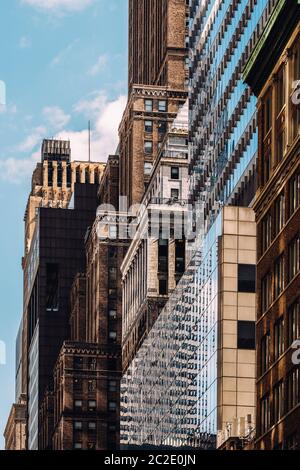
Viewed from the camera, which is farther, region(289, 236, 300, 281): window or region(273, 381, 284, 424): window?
region(273, 381, 284, 424): window

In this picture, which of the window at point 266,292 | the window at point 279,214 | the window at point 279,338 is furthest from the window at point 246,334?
the window at point 279,338

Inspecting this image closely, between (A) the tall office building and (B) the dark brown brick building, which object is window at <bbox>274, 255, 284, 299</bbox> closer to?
(B) the dark brown brick building

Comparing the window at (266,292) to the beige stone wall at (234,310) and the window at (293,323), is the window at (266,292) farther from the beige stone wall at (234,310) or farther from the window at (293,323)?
the beige stone wall at (234,310)

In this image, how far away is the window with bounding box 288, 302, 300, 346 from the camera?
348ft

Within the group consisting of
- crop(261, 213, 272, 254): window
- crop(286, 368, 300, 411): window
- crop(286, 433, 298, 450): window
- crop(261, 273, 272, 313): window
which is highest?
crop(261, 213, 272, 254): window

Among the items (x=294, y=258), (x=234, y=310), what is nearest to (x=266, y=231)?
(x=294, y=258)

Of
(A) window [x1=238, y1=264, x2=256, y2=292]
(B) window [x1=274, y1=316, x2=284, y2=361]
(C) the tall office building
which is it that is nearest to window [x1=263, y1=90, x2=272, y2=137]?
(B) window [x1=274, y1=316, x2=284, y2=361]

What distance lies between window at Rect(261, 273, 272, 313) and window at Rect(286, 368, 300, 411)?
8018 millimetres

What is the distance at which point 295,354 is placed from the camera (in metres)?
105

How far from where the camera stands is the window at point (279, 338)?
11069 centimetres

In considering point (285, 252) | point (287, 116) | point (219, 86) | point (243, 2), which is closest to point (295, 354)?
point (285, 252)

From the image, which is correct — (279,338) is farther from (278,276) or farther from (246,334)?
(246,334)

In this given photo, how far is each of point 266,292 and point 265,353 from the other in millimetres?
3738

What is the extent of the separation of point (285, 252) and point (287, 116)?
9.46 meters
